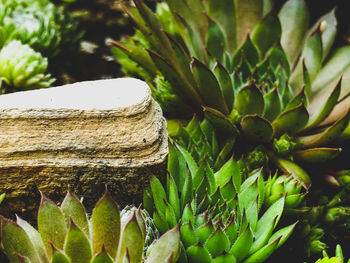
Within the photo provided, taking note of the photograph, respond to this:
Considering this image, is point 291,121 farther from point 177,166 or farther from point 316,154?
point 177,166

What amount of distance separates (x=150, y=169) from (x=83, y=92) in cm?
35

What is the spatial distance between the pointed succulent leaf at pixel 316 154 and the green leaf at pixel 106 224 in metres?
0.86

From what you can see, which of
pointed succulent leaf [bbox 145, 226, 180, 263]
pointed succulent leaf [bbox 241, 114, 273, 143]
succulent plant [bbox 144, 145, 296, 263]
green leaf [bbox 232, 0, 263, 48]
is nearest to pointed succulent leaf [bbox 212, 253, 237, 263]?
succulent plant [bbox 144, 145, 296, 263]

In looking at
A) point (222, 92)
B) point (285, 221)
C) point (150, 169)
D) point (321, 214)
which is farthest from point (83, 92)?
point (321, 214)

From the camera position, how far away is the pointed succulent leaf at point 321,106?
61.1 inches

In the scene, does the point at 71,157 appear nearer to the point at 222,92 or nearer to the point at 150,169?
the point at 150,169

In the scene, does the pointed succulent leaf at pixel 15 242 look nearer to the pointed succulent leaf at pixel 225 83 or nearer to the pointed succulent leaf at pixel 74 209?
the pointed succulent leaf at pixel 74 209

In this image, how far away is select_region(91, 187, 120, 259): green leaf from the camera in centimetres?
108

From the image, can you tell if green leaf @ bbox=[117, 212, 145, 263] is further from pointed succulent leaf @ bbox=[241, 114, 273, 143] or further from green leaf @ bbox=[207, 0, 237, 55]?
green leaf @ bbox=[207, 0, 237, 55]

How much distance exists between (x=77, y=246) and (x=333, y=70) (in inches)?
57.5

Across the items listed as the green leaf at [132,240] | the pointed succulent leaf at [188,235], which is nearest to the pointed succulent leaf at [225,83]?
the pointed succulent leaf at [188,235]

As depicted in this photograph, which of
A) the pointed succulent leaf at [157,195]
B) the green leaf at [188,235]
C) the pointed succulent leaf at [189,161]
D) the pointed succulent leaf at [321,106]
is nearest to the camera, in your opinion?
the green leaf at [188,235]

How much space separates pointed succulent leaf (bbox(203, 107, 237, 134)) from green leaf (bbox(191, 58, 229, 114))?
93 millimetres

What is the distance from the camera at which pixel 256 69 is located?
72.4 inches
